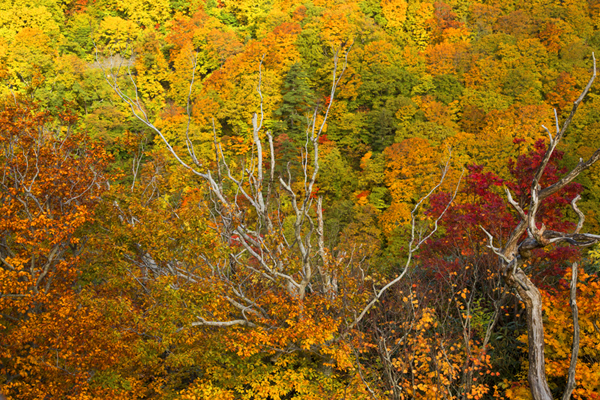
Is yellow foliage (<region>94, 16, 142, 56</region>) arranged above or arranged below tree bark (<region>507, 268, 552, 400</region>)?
below

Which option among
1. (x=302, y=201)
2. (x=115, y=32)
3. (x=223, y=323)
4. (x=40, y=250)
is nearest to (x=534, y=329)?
(x=223, y=323)

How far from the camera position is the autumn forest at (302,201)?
7.55 meters

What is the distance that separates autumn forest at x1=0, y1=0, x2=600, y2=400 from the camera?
24.8ft

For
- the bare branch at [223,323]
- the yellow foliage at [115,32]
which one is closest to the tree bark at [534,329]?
the bare branch at [223,323]

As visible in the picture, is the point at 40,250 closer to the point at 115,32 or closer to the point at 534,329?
the point at 534,329

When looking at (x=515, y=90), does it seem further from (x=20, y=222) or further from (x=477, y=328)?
(x=20, y=222)

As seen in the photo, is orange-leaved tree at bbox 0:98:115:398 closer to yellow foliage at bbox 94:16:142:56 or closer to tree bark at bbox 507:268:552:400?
tree bark at bbox 507:268:552:400

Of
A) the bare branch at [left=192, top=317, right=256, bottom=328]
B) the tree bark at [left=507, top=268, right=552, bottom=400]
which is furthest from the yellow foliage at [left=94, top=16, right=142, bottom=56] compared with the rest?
the tree bark at [left=507, top=268, right=552, bottom=400]

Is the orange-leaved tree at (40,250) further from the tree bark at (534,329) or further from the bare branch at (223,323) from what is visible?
the tree bark at (534,329)

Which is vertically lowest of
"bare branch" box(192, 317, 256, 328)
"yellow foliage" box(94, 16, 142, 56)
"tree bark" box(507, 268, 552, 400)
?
"yellow foliage" box(94, 16, 142, 56)

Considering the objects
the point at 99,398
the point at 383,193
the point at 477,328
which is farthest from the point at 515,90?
the point at 99,398

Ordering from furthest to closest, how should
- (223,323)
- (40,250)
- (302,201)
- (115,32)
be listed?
1. (115,32)
2. (302,201)
3. (40,250)
4. (223,323)

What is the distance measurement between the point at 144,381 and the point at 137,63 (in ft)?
129

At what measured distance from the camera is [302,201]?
2298 cm
